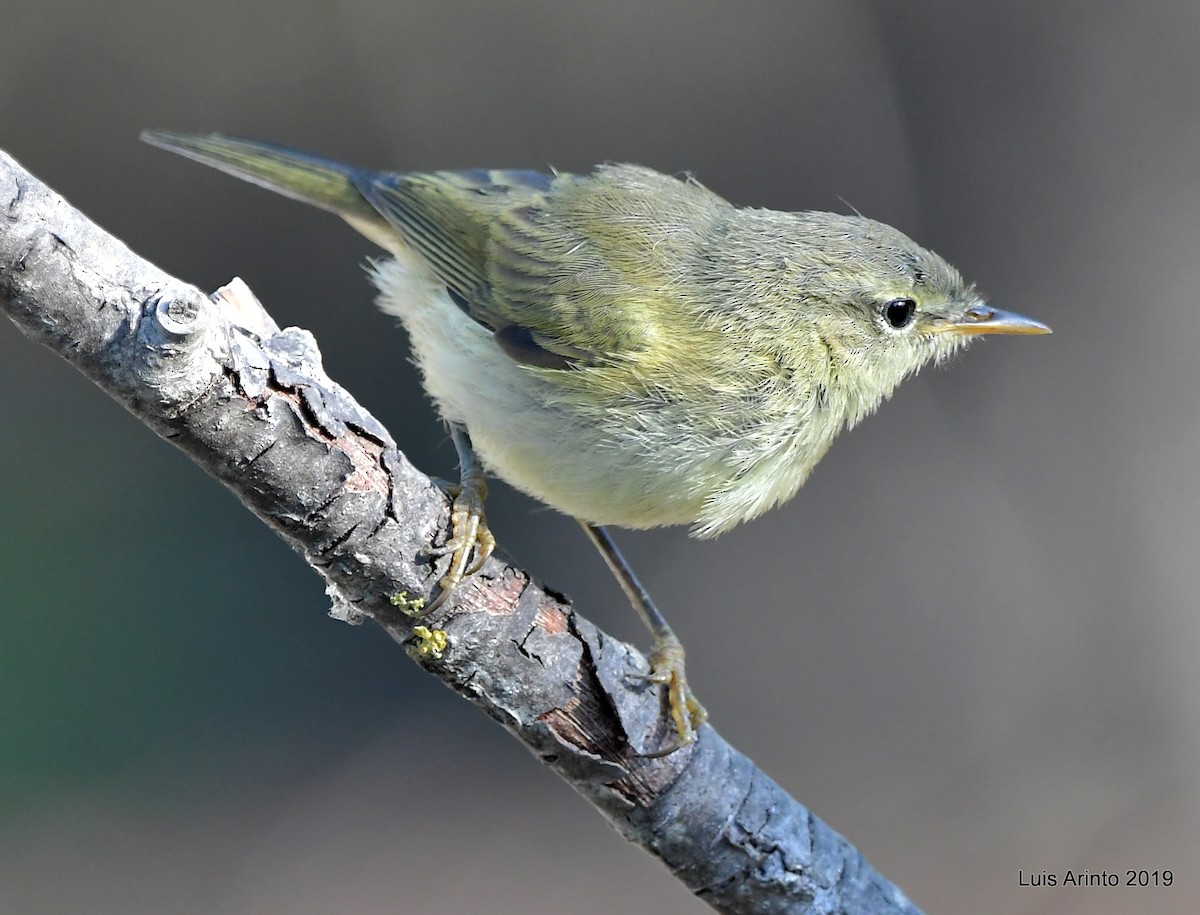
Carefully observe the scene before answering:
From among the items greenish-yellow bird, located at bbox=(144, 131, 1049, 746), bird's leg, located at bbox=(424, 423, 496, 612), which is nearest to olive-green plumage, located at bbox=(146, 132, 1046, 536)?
greenish-yellow bird, located at bbox=(144, 131, 1049, 746)

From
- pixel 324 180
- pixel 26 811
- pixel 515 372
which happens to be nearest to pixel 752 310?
pixel 515 372

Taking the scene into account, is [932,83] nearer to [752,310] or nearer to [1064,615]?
[1064,615]

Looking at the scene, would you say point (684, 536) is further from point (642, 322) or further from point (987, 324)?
point (642, 322)

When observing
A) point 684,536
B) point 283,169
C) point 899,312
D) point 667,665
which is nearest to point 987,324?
point 899,312

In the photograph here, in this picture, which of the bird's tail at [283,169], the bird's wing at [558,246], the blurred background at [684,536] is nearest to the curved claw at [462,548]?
the bird's wing at [558,246]

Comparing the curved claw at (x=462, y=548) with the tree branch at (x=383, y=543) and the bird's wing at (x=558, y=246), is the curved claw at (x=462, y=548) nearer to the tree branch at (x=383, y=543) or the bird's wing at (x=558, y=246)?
the tree branch at (x=383, y=543)

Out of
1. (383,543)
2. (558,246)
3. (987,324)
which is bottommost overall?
(383,543)

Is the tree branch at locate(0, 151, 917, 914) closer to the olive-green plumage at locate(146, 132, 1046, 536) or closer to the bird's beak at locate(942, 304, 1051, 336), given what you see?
the olive-green plumage at locate(146, 132, 1046, 536)
